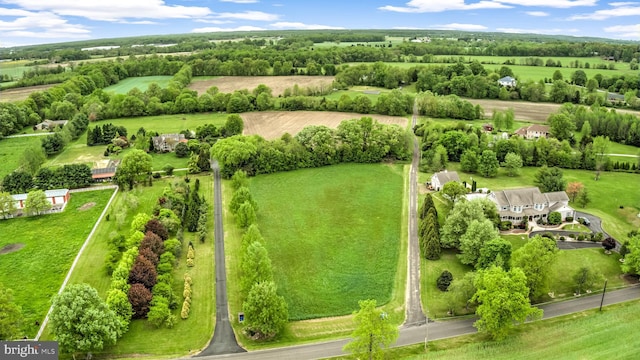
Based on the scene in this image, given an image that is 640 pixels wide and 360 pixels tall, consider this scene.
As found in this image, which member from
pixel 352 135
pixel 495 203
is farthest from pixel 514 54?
pixel 495 203

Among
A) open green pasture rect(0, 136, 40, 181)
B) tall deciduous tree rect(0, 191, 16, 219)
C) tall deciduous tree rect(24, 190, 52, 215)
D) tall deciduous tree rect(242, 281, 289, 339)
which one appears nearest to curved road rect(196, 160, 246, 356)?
tall deciduous tree rect(242, 281, 289, 339)

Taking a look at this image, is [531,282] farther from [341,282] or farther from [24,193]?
[24,193]

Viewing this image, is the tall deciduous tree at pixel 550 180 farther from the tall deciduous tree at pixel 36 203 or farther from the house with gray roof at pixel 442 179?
the tall deciduous tree at pixel 36 203

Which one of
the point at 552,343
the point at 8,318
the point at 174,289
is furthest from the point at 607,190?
the point at 8,318

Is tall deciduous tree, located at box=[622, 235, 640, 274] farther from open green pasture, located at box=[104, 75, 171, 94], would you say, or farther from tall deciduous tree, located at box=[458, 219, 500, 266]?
open green pasture, located at box=[104, 75, 171, 94]

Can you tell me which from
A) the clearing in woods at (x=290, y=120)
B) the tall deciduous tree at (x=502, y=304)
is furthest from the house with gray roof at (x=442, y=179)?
the clearing in woods at (x=290, y=120)

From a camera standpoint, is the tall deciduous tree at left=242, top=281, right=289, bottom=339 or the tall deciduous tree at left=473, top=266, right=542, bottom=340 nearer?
the tall deciduous tree at left=473, top=266, right=542, bottom=340
